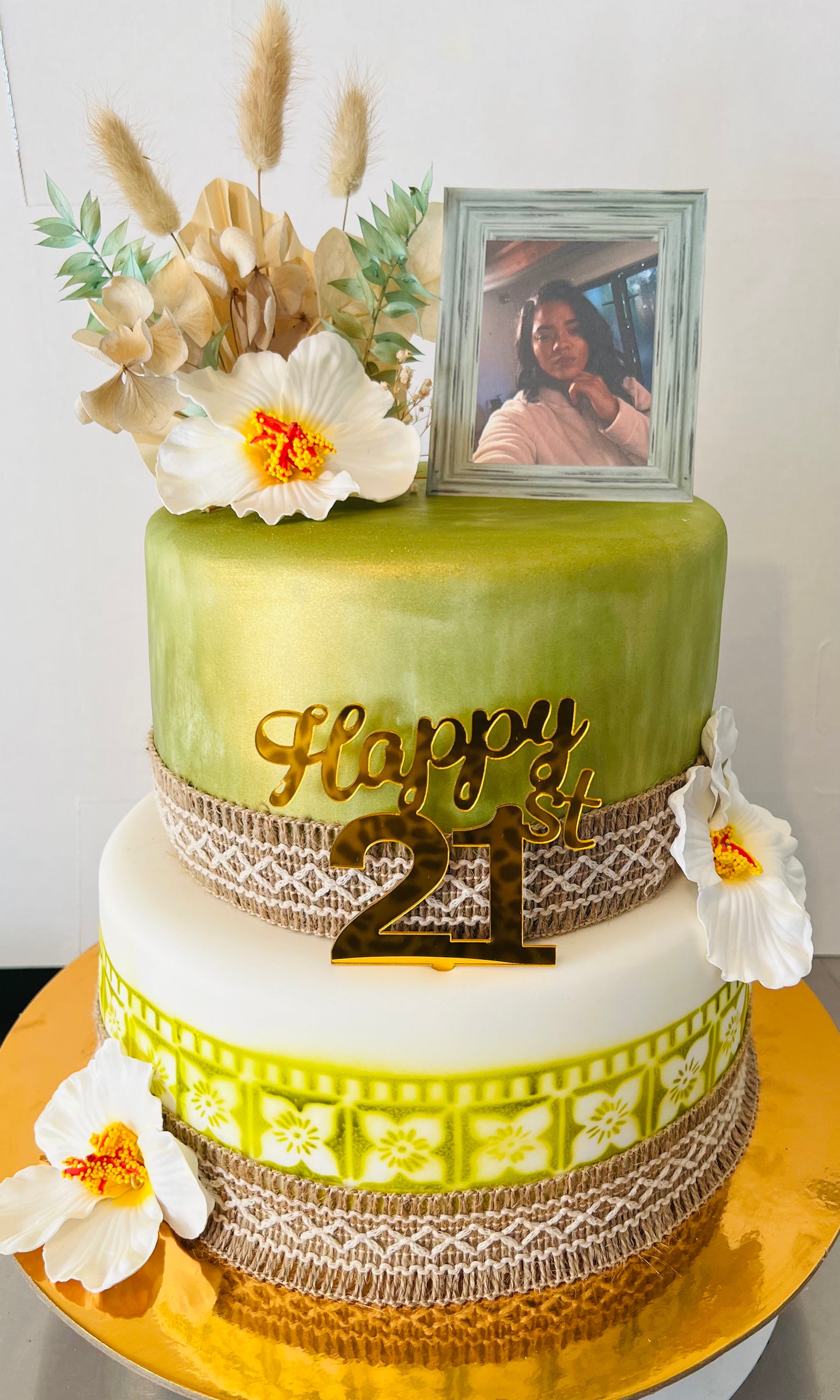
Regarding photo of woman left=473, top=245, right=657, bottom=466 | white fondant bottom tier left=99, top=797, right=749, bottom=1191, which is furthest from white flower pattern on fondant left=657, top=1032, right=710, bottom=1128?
photo of woman left=473, top=245, right=657, bottom=466

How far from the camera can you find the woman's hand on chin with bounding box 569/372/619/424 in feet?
2.97

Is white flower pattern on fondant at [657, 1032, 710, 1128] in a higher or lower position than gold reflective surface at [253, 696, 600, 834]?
lower

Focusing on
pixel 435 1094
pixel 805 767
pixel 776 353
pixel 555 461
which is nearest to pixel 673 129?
pixel 776 353

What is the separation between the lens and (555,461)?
0.92 metres

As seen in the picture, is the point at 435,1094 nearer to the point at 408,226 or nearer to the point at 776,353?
the point at 408,226

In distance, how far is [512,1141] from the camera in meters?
0.84

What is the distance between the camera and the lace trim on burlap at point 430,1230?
2.76ft

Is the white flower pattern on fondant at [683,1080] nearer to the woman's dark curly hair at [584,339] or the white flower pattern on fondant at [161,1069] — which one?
the white flower pattern on fondant at [161,1069]

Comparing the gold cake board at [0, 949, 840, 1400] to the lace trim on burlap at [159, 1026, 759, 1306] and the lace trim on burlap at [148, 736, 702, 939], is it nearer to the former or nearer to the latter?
the lace trim on burlap at [159, 1026, 759, 1306]

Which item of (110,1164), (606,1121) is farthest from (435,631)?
(110,1164)


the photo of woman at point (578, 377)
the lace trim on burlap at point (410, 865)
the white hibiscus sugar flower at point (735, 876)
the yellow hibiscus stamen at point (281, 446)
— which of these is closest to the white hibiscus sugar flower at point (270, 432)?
the yellow hibiscus stamen at point (281, 446)

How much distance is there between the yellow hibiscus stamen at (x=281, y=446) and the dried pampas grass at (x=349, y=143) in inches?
9.0

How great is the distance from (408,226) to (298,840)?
1.70 ft

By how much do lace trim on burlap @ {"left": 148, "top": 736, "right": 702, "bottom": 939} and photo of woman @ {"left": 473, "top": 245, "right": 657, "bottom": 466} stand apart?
0.29 metres
